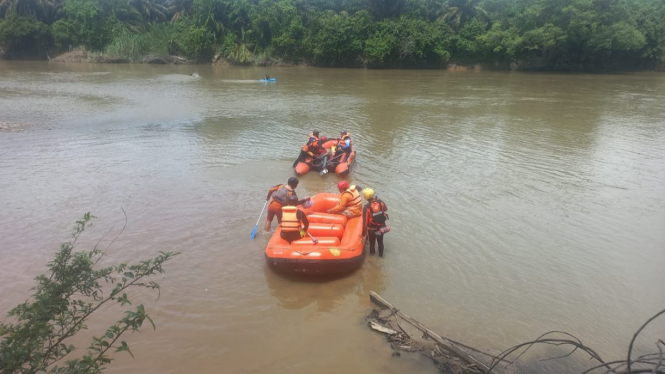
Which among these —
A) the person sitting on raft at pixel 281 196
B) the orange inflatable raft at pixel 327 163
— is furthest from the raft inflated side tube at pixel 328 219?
the orange inflatable raft at pixel 327 163

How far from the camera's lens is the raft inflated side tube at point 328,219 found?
747 cm

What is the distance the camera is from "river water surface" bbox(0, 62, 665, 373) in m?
5.40

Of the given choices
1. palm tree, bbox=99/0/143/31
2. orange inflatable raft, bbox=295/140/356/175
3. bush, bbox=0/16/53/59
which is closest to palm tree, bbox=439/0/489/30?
palm tree, bbox=99/0/143/31

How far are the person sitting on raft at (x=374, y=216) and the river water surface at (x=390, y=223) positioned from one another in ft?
1.52

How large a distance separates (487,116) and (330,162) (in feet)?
32.5

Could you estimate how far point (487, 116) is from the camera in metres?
18.7

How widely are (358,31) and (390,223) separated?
39.0 meters

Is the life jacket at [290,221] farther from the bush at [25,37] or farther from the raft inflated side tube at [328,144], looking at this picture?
the bush at [25,37]

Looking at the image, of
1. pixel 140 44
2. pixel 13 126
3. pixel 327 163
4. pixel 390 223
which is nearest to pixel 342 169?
pixel 327 163

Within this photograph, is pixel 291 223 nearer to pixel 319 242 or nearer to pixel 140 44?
pixel 319 242

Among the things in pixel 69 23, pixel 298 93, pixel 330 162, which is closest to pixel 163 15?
pixel 69 23

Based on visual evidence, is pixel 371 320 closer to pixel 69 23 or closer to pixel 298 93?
pixel 298 93

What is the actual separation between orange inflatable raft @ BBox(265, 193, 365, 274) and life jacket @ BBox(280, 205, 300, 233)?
0.63 ft

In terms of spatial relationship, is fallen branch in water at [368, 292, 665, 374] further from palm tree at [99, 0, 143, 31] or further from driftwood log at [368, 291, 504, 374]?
palm tree at [99, 0, 143, 31]
